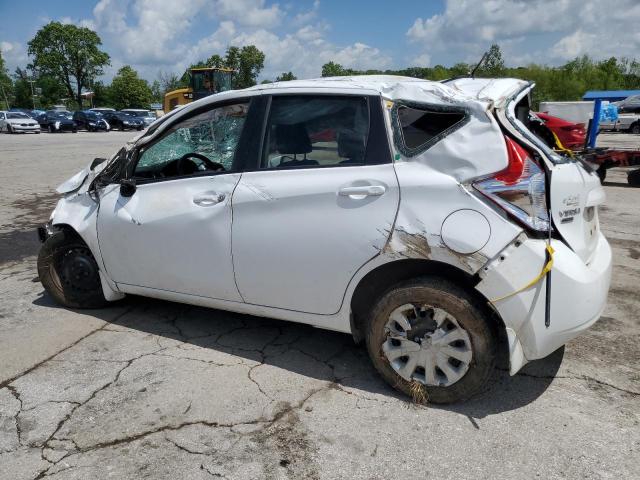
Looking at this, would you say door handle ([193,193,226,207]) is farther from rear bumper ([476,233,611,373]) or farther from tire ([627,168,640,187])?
tire ([627,168,640,187])

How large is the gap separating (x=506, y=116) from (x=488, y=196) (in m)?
0.47

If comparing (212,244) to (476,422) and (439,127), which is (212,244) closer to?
(439,127)

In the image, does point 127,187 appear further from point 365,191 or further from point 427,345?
point 427,345

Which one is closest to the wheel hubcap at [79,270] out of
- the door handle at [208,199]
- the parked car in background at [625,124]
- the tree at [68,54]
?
the door handle at [208,199]

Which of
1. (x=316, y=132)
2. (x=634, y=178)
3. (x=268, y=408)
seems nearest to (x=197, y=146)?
(x=316, y=132)

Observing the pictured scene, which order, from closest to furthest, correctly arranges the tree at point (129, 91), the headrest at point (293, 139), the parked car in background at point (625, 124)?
the headrest at point (293, 139) → the parked car in background at point (625, 124) → the tree at point (129, 91)

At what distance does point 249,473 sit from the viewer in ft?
7.81

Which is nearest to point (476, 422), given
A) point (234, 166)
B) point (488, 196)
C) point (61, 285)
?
point (488, 196)

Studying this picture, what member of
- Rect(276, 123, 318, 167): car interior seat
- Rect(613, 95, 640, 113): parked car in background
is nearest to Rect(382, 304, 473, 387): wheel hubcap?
Rect(276, 123, 318, 167): car interior seat

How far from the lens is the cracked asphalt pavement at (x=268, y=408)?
2.43 metres

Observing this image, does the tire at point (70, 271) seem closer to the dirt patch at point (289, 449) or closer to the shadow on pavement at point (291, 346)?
the shadow on pavement at point (291, 346)

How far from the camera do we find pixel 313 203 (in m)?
2.92

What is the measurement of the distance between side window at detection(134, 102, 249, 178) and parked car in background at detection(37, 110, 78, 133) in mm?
37063

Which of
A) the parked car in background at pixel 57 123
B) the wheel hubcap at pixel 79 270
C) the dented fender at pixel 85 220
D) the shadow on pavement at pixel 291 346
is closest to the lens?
the shadow on pavement at pixel 291 346
